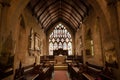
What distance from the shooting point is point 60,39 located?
64.1ft

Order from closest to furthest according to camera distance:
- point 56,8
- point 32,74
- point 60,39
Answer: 1. point 32,74
2. point 56,8
3. point 60,39

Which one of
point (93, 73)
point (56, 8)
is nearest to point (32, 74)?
point (93, 73)

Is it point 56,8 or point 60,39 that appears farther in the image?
point 60,39

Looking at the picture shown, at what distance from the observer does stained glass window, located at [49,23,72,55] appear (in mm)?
19156

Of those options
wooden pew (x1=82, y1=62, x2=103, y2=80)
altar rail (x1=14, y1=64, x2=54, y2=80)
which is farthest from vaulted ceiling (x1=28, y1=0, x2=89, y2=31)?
wooden pew (x1=82, y1=62, x2=103, y2=80)

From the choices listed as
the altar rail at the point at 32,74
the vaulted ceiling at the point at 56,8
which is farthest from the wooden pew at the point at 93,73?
the vaulted ceiling at the point at 56,8

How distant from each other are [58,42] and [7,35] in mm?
15025

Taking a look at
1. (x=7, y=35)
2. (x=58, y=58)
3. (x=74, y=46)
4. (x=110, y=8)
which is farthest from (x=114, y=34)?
(x=74, y=46)

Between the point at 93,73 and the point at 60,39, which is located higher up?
the point at 60,39

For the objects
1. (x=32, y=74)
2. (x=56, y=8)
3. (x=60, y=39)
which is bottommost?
(x=32, y=74)

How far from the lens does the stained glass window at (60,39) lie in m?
19.2

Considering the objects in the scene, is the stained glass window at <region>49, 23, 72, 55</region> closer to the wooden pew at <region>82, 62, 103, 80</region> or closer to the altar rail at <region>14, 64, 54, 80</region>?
the altar rail at <region>14, 64, 54, 80</region>

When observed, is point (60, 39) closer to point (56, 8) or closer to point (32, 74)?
point (56, 8)

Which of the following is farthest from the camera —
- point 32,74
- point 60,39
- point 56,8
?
point 60,39
